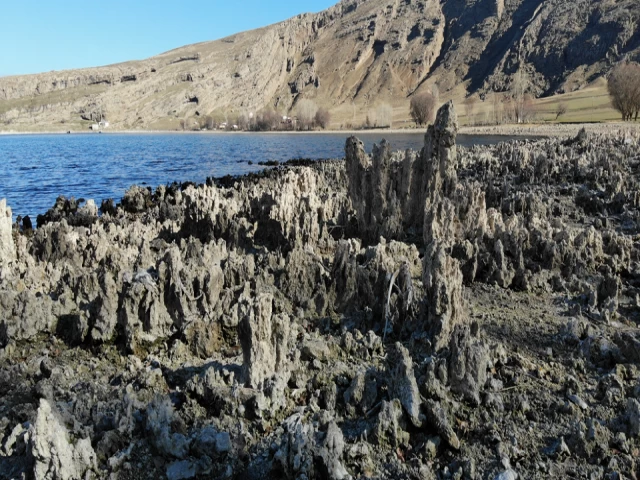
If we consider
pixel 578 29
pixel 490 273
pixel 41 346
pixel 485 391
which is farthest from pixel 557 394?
pixel 578 29

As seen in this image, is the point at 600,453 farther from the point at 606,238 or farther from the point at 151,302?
the point at 606,238

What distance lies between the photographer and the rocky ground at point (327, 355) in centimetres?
422

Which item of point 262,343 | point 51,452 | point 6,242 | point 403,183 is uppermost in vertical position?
point 403,183

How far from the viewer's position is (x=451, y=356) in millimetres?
5285

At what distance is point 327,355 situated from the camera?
5934 millimetres

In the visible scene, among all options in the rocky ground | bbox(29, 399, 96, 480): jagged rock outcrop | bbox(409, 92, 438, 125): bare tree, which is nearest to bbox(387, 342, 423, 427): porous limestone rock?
the rocky ground

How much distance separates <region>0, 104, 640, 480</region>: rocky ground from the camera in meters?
4.22

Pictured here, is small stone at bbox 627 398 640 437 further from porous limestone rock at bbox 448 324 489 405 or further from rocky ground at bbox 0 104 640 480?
porous limestone rock at bbox 448 324 489 405

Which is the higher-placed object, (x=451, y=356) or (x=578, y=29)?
(x=578, y=29)

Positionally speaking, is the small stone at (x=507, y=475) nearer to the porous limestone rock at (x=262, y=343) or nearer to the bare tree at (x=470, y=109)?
the porous limestone rock at (x=262, y=343)

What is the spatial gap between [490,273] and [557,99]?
145m

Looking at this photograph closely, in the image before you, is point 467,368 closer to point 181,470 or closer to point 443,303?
point 443,303

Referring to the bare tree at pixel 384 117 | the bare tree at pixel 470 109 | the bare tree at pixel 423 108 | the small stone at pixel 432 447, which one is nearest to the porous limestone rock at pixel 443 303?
the small stone at pixel 432 447

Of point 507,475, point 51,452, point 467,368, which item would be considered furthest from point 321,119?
point 507,475
